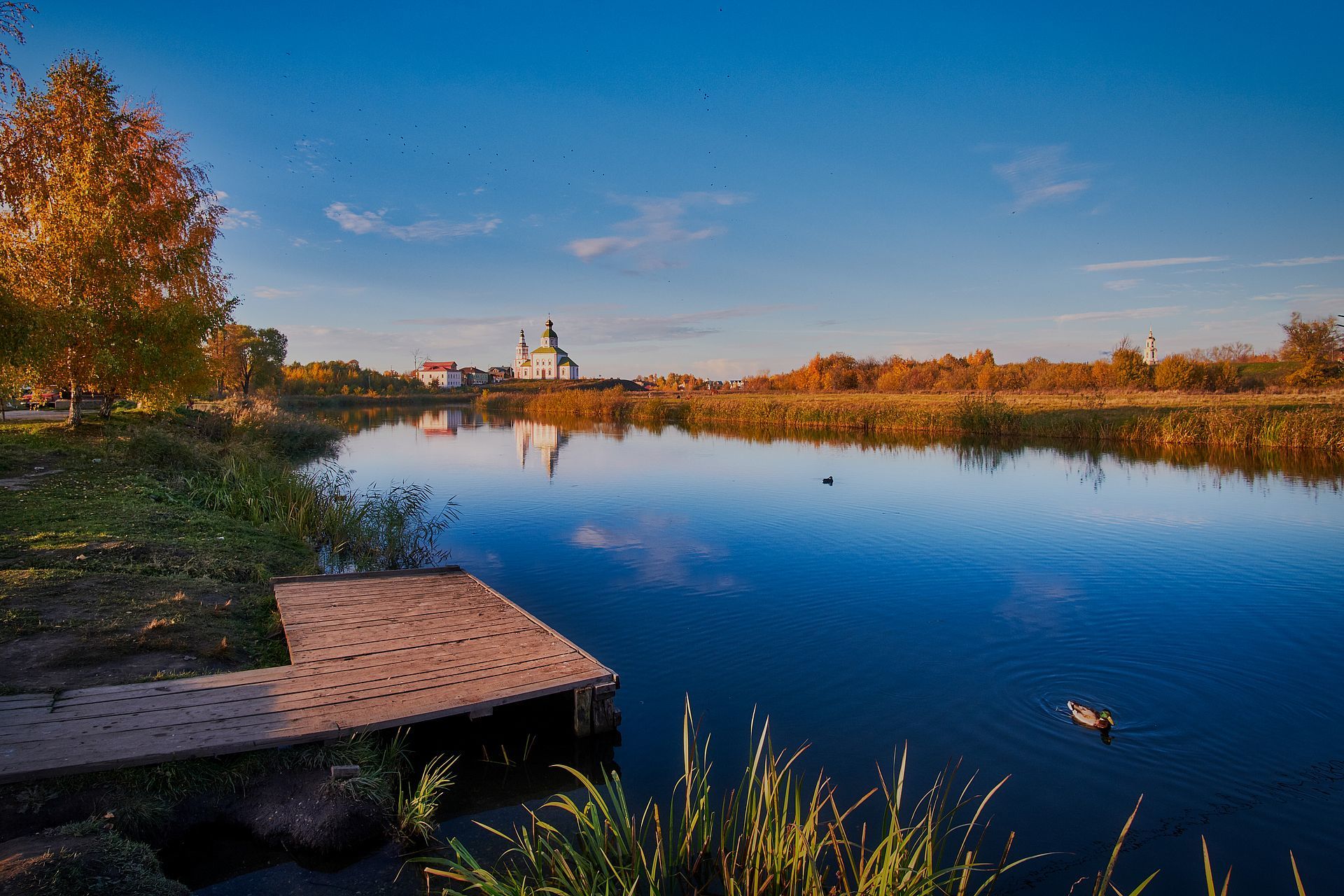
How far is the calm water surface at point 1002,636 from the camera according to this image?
5.25 meters

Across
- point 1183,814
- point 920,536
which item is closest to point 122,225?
point 920,536

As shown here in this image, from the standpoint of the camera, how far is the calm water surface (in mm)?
5254

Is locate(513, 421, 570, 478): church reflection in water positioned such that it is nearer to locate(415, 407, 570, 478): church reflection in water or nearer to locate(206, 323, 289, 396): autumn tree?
locate(415, 407, 570, 478): church reflection in water

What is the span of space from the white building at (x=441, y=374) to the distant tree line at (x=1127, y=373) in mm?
77463

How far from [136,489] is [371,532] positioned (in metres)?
4.30

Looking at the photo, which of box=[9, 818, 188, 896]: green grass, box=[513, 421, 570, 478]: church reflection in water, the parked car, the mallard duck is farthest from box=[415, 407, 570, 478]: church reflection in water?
box=[9, 818, 188, 896]: green grass

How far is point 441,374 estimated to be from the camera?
140875mm

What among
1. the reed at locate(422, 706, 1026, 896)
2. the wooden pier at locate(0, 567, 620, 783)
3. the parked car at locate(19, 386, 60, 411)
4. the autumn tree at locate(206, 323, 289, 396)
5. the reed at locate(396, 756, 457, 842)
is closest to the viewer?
the reed at locate(422, 706, 1026, 896)

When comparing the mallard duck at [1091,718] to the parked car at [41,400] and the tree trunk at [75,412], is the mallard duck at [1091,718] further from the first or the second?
the parked car at [41,400]

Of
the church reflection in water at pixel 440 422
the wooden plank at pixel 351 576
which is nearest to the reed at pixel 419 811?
the wooden plank at pixel 351 576

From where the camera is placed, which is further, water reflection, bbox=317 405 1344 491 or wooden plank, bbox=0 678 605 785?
water reflection, bbox=317 405 1344 491

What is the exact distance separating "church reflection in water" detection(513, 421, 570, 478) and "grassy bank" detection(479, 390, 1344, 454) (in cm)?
707

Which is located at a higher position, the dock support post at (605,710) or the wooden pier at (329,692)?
the wooden pier at (329,692)

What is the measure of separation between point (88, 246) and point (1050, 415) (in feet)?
116
